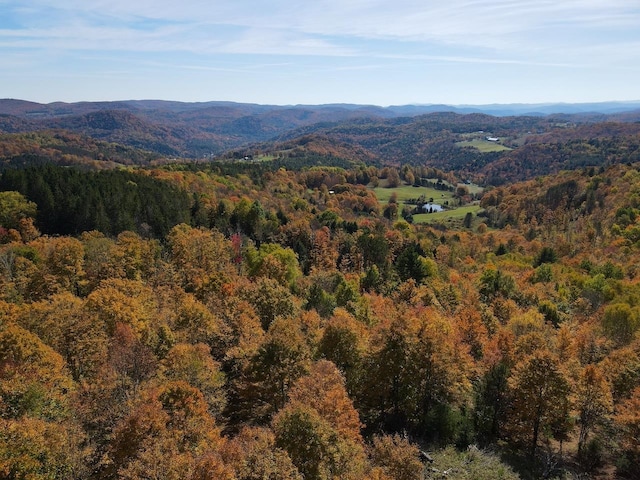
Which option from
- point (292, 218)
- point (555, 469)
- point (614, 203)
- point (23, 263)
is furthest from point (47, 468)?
point (614, 203)

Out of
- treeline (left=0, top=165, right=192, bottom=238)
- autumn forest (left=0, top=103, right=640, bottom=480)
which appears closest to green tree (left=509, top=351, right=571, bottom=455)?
autumn forest (left=0, top=103, right=640, bottom=480)

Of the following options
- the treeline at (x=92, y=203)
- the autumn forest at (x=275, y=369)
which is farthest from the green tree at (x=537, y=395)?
the treeline at (x=92, y=203)

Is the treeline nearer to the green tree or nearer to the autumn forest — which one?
the autumn forest

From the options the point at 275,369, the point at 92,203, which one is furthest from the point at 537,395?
the point at 92,203

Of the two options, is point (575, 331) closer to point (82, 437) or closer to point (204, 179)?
point (82, 437)

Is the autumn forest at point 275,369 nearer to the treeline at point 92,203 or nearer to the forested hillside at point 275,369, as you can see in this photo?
the forested hillside at point 275,369

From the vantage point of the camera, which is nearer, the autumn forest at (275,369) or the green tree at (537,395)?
the autumn forest at (275,369)
